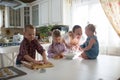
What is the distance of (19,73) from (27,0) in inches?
165

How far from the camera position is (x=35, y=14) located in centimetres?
509

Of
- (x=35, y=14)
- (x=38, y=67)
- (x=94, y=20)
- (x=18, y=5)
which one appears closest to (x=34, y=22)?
(x=35, y=14)

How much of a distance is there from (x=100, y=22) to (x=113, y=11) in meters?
0.38

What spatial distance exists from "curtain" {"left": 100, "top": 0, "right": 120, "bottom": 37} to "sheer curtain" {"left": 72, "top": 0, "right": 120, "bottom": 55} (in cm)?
15

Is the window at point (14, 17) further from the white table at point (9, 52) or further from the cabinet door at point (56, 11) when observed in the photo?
the white table at point (9, 52)

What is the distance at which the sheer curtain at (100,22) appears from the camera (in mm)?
3014

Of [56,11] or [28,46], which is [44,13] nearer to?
[56,11]

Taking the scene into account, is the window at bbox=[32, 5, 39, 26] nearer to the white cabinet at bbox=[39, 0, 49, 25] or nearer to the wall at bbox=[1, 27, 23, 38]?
the white cabinet at bbox=[39, 0, 49, 25]

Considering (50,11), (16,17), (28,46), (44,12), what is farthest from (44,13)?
(28,46)

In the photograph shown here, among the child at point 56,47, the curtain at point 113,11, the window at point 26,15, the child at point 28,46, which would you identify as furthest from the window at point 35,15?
the child at point 28,46

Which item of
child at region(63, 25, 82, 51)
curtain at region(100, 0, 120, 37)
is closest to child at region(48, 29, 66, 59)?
child at region(63, 25, 82, 51)

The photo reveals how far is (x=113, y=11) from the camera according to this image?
2910mm

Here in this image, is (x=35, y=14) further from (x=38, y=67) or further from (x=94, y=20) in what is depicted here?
(x=38, y=67)

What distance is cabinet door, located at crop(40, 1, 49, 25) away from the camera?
14.5ft
